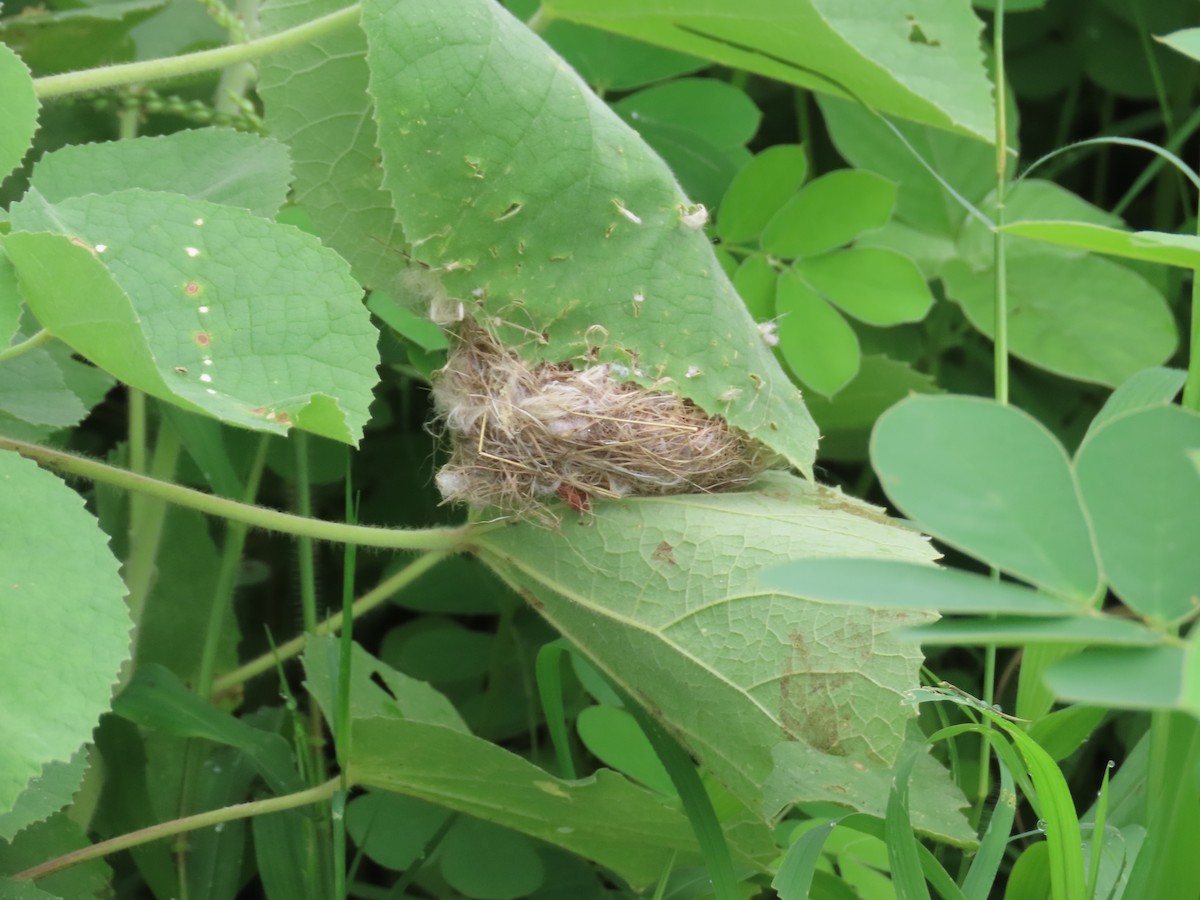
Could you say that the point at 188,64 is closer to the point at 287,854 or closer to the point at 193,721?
the point at 193,721

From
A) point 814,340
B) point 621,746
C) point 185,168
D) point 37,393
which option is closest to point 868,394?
point 814,340

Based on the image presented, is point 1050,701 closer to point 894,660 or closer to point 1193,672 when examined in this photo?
point 894,660

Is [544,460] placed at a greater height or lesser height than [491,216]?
lesser

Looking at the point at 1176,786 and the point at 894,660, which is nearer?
the point at 1176,786

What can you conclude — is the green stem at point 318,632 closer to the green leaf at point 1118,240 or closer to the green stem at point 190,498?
the green stem at point 190,498

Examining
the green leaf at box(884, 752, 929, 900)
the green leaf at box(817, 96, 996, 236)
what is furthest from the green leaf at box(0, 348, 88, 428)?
the green leaf at box(817, 96, 996, 236)

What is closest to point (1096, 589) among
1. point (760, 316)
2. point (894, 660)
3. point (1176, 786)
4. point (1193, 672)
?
point (1193, 672)

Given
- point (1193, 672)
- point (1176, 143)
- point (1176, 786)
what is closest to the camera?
point (1193, 672)
